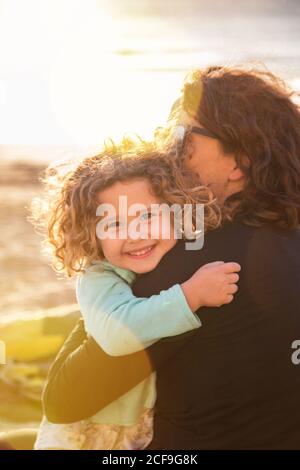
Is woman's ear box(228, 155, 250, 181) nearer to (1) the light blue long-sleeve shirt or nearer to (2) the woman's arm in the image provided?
(1) the light blue long-sleeve shirt

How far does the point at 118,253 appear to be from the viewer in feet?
8.02

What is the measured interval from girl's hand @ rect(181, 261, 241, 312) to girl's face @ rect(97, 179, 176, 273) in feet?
0.68

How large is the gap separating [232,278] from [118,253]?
420 mm

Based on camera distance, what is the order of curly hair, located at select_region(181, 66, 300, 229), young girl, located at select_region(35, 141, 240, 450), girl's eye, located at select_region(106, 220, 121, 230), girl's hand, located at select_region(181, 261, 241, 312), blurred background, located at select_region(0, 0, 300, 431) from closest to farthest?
girl's hand, located at select_region(181, 261, 241, 312)
young girl, located at select_region(35, 141, 240, 450)
curly hair, located at select_region(181, 66, 300, 229)
girl's eye, located at select_region(106, 220, 121, 230)
blurred background, located at select_region(0, 0, 300, 431)

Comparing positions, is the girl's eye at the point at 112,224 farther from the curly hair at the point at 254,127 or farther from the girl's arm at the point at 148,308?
the curly hair at the point at 254,127

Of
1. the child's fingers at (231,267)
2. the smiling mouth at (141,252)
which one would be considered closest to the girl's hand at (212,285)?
the child's fingers at (231,267)

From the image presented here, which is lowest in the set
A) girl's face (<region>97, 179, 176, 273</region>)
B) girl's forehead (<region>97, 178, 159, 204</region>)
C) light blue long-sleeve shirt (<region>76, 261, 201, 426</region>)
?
light blue long-sleeve shirt (<region>76, 261, 201, 426</region>)

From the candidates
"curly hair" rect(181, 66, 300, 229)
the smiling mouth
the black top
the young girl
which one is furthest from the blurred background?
the black top

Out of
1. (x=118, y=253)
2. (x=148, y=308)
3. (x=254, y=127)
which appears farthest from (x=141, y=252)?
(x=254, y=127)

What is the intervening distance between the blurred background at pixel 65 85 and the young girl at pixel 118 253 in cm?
140

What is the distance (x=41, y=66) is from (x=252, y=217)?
32.6 feet

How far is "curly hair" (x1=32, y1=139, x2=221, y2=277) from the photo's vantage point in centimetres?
243

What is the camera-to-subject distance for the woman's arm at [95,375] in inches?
89.2

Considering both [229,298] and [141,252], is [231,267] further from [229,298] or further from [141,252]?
[141,252]
